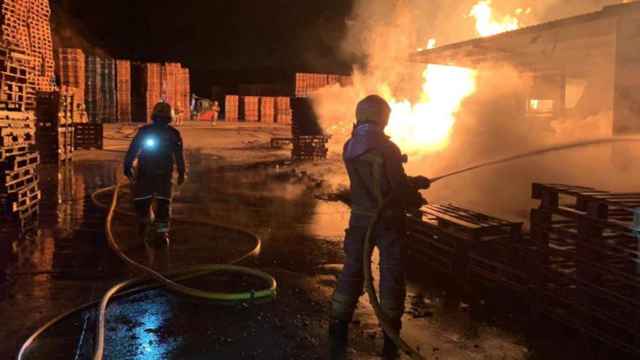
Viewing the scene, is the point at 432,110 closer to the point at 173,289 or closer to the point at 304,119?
the point at 304,119

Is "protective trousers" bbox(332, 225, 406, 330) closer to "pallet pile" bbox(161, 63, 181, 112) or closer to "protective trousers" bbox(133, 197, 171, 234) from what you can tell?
"protective trousers" bbox(133, 197, 171, 234)

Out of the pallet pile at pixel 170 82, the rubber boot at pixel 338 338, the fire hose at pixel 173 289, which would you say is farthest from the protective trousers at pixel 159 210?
the pallet pile at pixel 170 82

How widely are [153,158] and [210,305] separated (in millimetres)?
2764

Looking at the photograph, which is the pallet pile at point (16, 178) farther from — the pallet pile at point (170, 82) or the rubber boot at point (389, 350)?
the pallet pile at point (170, 82)

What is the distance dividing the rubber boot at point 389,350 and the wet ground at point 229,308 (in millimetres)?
90

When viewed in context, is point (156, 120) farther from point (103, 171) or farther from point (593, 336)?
point (103, 171)

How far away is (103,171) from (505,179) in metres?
10.3

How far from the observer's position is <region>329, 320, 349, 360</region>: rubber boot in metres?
4.17

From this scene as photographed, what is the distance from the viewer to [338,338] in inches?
175

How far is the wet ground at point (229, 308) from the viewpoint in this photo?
4250 millimetres

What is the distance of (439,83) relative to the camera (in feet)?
Result: 57.8

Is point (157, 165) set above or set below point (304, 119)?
below

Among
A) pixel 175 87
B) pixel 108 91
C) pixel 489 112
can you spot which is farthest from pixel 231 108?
pixel 489 112

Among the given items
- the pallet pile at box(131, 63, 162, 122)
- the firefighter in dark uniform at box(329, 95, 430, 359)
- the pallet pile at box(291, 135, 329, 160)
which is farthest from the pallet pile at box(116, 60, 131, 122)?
the firefighter in dark uniform at box(329, 95, 430, 359)
